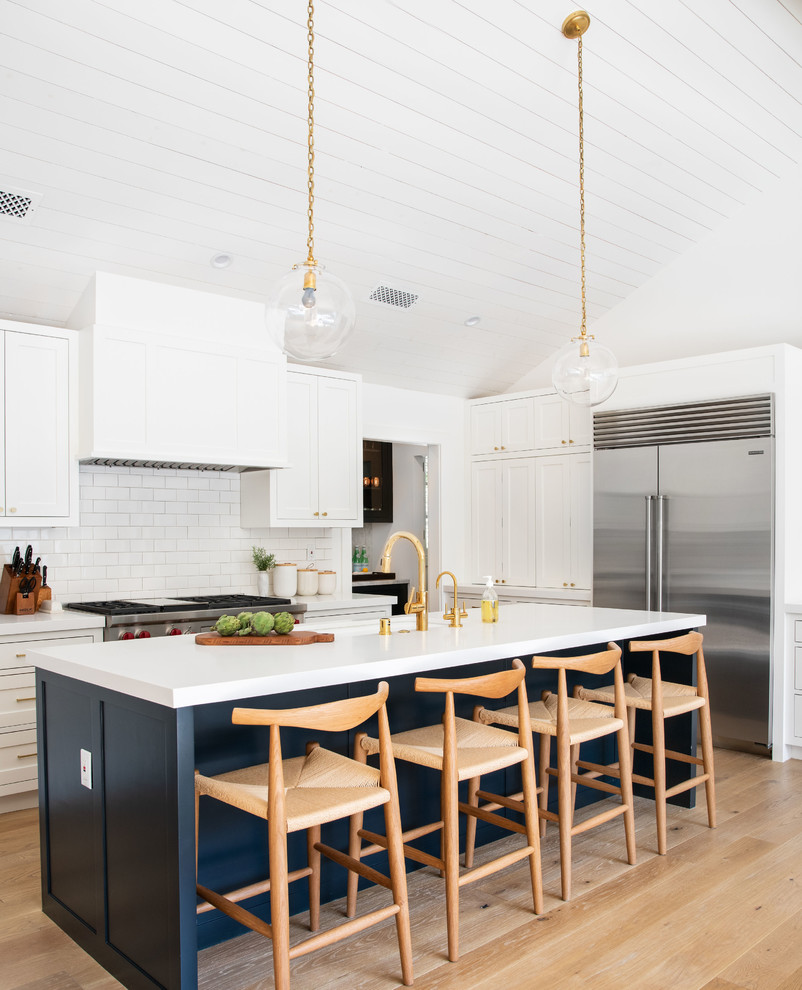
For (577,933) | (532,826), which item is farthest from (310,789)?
(577,933)

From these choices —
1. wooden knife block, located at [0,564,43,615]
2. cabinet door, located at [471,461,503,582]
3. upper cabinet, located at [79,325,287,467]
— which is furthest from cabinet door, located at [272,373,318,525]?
cabinet door, located at [471,461,503,582]

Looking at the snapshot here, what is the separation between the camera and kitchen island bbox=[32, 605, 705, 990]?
87.0 inches

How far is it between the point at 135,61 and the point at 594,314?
3947 millimetres

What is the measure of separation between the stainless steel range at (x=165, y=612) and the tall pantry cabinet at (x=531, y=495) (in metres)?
2.01

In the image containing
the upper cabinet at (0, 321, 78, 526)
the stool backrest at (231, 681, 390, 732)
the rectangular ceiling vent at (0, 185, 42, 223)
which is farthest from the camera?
the upper cabinet at (0, 321, 78, 526)

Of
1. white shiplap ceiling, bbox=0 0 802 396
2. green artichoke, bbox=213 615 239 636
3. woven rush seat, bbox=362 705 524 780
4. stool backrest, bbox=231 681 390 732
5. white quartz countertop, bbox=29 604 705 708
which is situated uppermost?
white shiplap ceiling, bbox=0 0 802 396

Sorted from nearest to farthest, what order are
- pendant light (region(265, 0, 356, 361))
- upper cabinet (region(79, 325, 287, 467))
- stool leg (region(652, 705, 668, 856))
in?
pendant light (region(265, 0, 356, 361)) < stool leg (region(652, 705, 668, 856)) < upper cabinet (region(79, 325, 287, 467))

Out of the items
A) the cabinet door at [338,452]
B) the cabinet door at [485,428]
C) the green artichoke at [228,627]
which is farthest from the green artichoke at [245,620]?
the cabinet door at [485,428]

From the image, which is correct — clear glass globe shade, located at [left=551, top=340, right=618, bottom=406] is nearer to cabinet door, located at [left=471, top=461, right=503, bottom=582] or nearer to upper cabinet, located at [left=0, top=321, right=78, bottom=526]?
upper cabinet, located at [left=0, top=321, right=78, bottom=526]

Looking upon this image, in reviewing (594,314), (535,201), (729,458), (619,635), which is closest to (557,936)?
(619,635)

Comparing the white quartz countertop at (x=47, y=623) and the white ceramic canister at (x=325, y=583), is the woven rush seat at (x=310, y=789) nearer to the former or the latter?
the white quartz countertop at (x=47, y=623)

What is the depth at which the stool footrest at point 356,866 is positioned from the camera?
8.03 feet

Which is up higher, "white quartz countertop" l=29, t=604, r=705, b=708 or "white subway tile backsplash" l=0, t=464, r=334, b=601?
"white subway tile backsplash" l=0, t=464, r=334, b=601

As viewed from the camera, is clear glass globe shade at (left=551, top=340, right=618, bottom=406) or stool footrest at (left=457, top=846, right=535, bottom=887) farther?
clear glass globe shade at (left=551, top=340, right=618, bottom=406)
